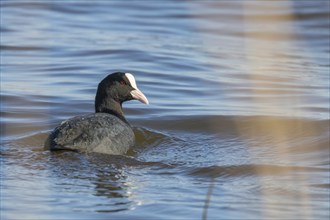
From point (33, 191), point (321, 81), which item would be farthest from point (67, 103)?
point (33, 191)

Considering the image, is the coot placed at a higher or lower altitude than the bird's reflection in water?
higher

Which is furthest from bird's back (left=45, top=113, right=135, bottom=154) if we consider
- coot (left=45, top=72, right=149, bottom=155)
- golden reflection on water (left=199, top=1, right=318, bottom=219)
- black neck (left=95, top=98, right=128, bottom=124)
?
golden reflection on water (left=199, top=1, right=318, bottom=219)

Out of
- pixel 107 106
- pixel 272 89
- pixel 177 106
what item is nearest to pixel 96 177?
pixel 107 106

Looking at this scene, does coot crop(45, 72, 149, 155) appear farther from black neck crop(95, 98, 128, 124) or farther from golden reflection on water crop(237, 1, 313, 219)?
golden reflection on water crop(237, 1, 313, 219)

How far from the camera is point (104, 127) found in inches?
353

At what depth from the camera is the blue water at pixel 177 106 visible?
24.0 feet

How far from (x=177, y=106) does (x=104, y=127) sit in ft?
9.15

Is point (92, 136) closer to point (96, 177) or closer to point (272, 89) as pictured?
point (96, 177)

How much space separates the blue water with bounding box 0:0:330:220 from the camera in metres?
7.30

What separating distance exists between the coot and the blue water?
0.11 metres

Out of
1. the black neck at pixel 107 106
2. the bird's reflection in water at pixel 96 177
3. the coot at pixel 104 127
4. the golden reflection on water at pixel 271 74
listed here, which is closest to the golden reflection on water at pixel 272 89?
the golden reflection on water at pixel 271 74

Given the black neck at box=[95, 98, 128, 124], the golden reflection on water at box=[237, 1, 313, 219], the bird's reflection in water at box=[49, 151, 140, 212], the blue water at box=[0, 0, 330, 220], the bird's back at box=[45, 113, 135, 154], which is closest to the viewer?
the bird's reflection in water at box=[49, 151, 140, 212]

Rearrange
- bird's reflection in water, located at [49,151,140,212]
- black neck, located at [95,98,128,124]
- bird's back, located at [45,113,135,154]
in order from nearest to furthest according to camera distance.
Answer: bird's reflection in water, located at [49,151,140,212], bird's back, located at [45,113,135,154], black neck, located at [95,98,128,124]

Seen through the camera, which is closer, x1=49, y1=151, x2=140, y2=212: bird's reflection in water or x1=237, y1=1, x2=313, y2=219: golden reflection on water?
x1=49, y1=151, x2=140, y2=212: bird's reflection in water
